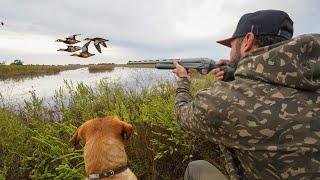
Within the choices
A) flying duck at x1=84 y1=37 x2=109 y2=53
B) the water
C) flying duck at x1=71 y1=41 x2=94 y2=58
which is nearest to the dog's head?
flying duck at x1=71 y1=41 x2=94 y2=58

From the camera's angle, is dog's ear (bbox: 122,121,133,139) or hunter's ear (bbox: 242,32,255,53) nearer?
hunter's ear (bbox: 242,32,255,53)

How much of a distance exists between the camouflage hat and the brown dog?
1.52m

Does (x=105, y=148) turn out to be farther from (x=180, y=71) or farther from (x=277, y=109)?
(x=277, y=109)

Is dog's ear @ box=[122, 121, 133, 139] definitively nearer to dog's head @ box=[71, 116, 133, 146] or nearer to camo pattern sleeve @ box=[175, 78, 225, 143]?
dog's head @ box=[71, 116, 133, 146]

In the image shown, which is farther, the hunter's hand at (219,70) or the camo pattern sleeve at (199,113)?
the hunter's hand at (219,70)

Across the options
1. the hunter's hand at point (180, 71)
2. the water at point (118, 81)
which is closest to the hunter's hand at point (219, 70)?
the hunter's hand at point (180, 71)

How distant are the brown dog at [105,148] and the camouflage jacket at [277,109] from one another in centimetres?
133

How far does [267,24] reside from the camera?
2.78 metres

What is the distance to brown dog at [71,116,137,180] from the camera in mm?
3588

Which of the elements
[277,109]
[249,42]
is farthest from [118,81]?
[277,109]

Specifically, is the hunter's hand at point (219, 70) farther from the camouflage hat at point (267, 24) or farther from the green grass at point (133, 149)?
the green grass at point (133, 149)

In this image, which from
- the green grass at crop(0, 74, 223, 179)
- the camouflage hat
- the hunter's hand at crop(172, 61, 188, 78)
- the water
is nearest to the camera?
the camouflage hat

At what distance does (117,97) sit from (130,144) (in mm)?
1575

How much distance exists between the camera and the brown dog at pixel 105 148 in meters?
3.59
